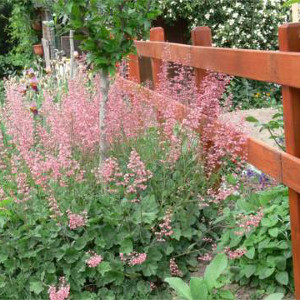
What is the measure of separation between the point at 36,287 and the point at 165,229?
81 centimetres

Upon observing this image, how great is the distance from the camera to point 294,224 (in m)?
3.08

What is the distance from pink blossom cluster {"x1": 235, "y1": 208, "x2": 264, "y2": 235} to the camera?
325cm

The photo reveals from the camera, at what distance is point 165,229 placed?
152 inches

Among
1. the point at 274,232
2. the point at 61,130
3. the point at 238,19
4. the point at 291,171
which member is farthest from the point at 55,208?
the point at 238,19

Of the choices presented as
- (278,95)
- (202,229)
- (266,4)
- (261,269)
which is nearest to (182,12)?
(266,4)

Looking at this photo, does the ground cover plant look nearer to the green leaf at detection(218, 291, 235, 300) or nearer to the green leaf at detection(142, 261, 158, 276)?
the green leaf at detection(142, 261, 158, 276)

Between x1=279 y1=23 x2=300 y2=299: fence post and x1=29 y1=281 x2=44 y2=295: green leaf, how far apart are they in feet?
4.63

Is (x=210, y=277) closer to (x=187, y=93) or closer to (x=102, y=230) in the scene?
(x=102, y=230)

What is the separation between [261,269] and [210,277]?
36 centimetres

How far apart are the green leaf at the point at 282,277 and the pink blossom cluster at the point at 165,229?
631 millimetres

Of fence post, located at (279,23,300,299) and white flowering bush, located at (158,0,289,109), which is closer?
fence post, located at (279,23,300,299)

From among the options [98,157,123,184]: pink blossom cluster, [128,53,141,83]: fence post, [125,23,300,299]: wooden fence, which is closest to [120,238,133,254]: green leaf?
[98,157,123,184]: pink blossom cluster

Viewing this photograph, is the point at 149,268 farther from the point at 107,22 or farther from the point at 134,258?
the point at 107,22

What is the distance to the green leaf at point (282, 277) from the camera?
3.23m
